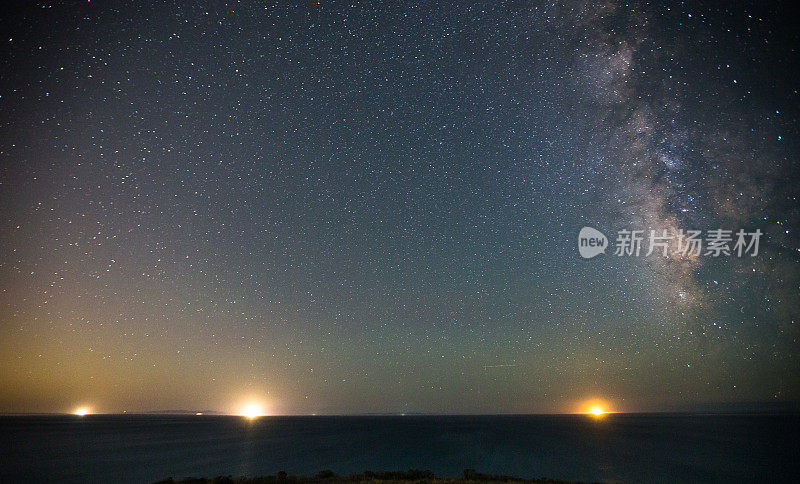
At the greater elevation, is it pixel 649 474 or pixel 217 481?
pixel 217 481

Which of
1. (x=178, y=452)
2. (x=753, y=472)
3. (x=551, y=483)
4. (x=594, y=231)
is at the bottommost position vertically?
(x=178, y=452)

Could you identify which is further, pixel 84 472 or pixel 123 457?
pixel 123 457

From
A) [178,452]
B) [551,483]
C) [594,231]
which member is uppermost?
[594,231]

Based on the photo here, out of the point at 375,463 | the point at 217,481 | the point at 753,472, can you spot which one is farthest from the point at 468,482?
the point at 753,472

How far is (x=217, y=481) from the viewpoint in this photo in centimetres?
2344

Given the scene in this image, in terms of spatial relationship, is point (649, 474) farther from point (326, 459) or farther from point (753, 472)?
point (326, 459)

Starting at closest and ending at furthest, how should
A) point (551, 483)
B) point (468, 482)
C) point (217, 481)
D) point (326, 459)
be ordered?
point (468, 482) → point (217, 481) → point (551, 483) → point (326, 459)

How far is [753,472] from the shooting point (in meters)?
42.0

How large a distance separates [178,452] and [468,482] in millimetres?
52291

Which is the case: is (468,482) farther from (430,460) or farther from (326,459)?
(326,459)

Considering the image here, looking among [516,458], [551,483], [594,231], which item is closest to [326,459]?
[516,458]

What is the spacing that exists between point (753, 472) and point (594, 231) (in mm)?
36328

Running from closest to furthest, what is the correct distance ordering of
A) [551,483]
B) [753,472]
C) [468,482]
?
[468,482] → [551,483] → [753,472]

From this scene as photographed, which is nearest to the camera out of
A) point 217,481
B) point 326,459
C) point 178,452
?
point 217,481
